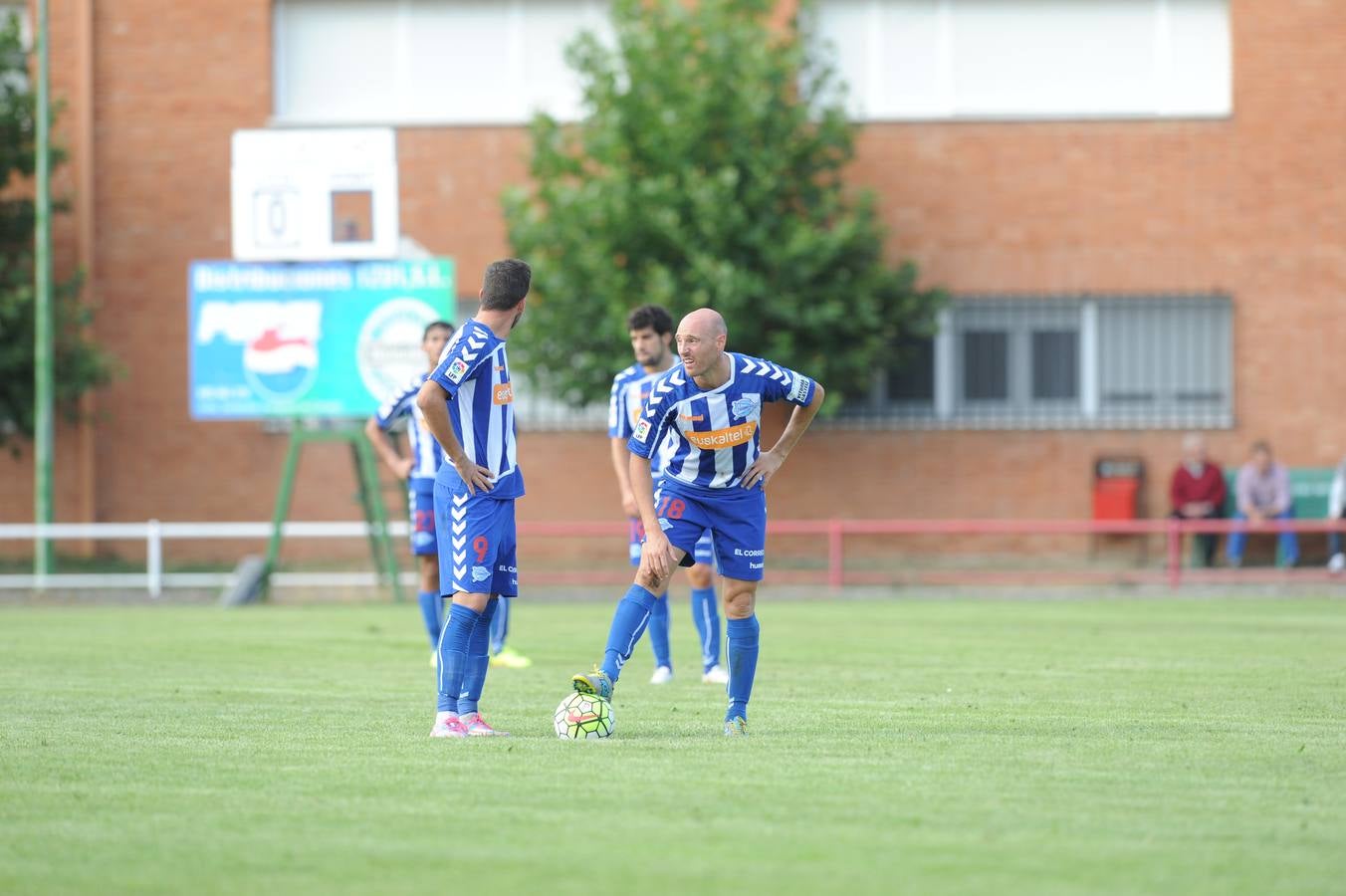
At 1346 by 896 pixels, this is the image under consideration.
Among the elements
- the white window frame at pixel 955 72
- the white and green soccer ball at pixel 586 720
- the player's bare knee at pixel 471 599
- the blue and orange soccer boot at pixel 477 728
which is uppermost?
the white window frame at pixel 955 72

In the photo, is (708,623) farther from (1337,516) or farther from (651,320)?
(1337,516)

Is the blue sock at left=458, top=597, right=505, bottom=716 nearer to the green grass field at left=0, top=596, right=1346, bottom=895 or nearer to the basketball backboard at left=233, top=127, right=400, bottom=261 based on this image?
the green grass field at left=0, top=596, right=1346, bottom=895

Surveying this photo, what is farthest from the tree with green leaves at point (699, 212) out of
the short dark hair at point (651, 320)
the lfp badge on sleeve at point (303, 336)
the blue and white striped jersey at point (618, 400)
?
the short dark hair at point (651, 320)

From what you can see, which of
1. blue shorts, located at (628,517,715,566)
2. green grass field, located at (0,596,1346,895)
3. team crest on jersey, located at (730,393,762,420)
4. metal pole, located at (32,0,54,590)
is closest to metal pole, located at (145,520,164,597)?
metal pole, located at (32,0,54,590)

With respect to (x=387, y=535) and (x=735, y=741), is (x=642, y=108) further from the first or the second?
(x=735, y=741)

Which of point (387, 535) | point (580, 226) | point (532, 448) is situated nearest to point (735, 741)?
point (387, 535)

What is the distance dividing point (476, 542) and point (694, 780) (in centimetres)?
207

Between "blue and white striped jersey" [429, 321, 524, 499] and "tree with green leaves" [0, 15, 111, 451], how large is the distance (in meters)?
20.3

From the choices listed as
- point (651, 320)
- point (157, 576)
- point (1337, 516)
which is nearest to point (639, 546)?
point (651, 320)

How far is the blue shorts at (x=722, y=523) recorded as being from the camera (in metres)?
9.30

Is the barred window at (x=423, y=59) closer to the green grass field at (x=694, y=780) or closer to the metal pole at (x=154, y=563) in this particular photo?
the metal pole at (x=154, y=563)

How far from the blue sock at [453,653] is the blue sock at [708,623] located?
379cm

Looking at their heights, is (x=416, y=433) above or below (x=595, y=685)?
above

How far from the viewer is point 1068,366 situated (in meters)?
29.6
